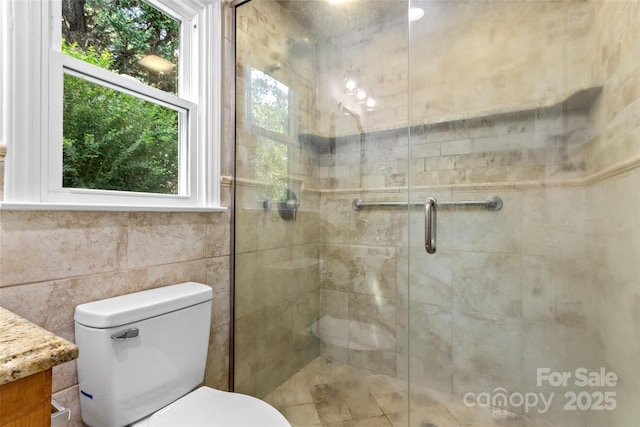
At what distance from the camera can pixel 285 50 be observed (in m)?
1.75

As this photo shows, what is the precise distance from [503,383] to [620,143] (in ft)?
3.86

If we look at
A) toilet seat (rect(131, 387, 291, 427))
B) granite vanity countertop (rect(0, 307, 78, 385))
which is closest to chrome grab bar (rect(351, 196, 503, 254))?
toilet seat (rect(131, 387, 291, 427))

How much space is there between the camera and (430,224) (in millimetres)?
1505

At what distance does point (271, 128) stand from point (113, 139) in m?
0.77

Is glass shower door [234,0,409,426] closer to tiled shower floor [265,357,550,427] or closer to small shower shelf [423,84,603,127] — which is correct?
tiled shower floor [265,357,550,427]

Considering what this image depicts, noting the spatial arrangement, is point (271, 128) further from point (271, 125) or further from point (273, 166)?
point (273, 166)

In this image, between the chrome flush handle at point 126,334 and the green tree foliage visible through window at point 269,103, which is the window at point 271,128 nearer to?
the green tree foliage visible through window at point 269,103

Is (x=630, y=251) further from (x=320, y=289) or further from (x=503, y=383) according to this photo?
(x=320, y=289)

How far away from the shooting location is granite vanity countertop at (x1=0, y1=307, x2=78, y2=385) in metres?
0.43

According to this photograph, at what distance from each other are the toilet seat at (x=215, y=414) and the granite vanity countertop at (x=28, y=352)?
1.89 feet

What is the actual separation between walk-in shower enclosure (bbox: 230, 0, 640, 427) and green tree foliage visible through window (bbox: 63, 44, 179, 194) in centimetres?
37

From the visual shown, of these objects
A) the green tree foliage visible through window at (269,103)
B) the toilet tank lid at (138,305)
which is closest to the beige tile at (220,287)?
the toilet tank lid at (138,305)

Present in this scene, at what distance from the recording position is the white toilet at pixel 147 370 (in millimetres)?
918

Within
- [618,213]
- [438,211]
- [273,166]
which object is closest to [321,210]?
[273,166]
